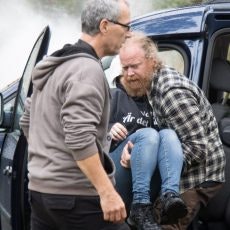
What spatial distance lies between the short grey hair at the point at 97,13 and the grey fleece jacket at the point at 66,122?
6.0 inches

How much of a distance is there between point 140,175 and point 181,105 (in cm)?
43

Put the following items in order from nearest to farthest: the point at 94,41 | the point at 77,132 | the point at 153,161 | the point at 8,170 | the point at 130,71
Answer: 1. the point at 77,132
2. the point at 94,41
3. the point at 153,161
4. the point at 130,71
5. the point at 8,170

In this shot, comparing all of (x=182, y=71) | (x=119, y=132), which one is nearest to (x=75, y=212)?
(x=119, y=132)

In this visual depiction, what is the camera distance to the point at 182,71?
3930 millimetres

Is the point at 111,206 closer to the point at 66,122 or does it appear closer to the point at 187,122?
the point at 66,122

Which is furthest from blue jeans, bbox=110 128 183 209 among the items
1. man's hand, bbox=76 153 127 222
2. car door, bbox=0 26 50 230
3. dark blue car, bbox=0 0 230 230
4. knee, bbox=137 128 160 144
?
man's hand, bbox=76 153 127 222

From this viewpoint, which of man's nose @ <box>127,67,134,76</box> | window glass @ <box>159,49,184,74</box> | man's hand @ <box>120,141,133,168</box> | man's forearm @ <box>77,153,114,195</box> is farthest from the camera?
window glass @ <box>159,49,184,74</box>

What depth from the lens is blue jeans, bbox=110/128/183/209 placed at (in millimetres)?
3438

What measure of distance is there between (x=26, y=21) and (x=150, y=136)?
39.6 feet

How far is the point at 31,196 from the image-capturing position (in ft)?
9.80

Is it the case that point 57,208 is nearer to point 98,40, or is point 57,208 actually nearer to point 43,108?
point 43,108

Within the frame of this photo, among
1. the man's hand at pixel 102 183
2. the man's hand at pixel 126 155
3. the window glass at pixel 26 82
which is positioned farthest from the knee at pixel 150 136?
the man's hand at pixel 102 183

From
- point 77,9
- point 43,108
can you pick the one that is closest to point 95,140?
point 43,108

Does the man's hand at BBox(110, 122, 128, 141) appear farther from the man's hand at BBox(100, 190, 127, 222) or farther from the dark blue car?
the man's hand at BBox(100, 190, 127, 222)
